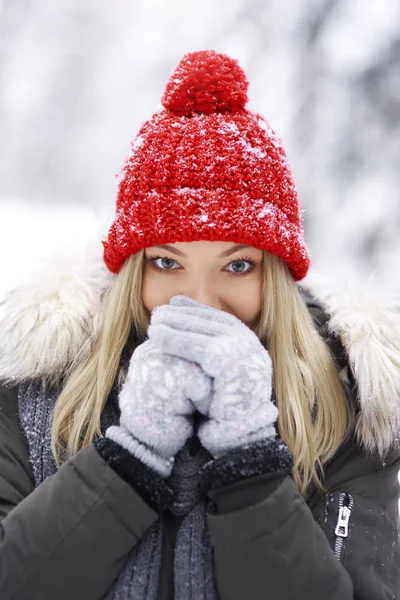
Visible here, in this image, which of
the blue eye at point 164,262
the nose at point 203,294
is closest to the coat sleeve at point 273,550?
the nose at point 203,294

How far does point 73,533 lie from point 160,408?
257 mm

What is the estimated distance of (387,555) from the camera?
42.4 inches

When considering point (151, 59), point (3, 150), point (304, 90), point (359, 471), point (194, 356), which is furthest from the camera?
point (3, 150)

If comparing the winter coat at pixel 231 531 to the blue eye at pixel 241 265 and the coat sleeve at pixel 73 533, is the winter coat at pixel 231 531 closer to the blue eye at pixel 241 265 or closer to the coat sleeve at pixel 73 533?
the coat sleeve at pixel 73 533

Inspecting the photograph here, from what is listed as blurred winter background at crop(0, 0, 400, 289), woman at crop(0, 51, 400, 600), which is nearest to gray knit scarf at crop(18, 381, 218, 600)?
woman at crop(0, 51, 400, 600)

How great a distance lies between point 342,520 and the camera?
1.08 m

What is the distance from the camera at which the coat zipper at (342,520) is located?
1059mm

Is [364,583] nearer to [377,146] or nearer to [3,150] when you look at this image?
[377,146]

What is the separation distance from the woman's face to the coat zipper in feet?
1.44

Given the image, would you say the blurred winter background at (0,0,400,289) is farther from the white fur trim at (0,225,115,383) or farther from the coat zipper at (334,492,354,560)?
the coat zipper at (334,492,354,560)

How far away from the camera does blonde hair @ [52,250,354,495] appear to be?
117cm

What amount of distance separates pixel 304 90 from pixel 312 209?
63 cm

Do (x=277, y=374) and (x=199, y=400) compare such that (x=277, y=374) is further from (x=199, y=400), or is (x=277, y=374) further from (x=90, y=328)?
(x=90, y=328)

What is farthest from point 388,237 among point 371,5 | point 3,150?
point 3,150
